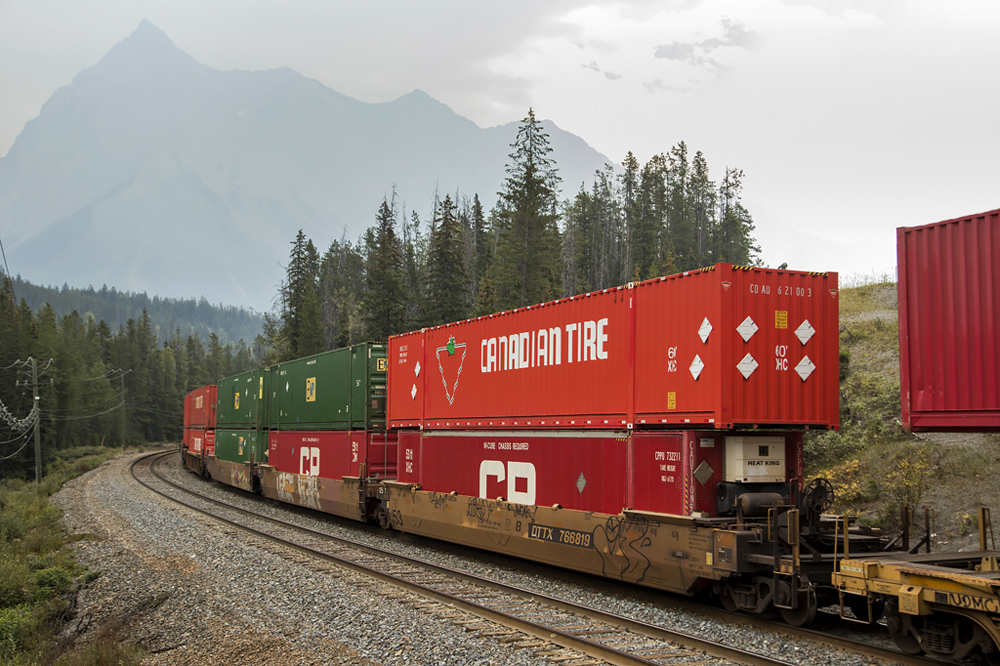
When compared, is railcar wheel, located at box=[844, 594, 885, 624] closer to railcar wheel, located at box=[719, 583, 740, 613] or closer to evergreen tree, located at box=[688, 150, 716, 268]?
railcar wheel, located at box=[719, 583, 740, 613]

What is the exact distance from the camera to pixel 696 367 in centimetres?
876

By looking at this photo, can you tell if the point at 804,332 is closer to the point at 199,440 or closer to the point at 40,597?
the point at 40,597

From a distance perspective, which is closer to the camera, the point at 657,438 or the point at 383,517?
the point at 657,438

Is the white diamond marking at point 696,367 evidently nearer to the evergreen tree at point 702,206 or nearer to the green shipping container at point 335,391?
the green shipping container at point 335,391

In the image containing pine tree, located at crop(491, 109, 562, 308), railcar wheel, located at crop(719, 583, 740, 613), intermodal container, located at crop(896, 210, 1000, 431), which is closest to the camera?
intermodal container, located at crop(896, 210, 1000, 431)

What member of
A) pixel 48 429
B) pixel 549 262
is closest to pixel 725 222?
pixel 549 262

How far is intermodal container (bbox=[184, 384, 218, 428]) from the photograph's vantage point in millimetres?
34531

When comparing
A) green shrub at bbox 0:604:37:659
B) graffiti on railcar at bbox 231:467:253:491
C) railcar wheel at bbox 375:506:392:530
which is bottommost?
green shrub at bbox 0:604:37:659

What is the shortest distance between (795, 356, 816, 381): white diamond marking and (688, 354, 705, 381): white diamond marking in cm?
133

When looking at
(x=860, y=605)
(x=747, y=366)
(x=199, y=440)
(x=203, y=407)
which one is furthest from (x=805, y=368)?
(x=199, y=440)

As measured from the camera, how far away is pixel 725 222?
80500mm

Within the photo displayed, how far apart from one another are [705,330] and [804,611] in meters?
3.24

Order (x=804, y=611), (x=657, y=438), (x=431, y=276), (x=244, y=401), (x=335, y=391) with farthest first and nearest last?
(x=431, y=276), (x=244, y=401), (x=335, y=391), (x=657, y=438), (x=804, y=611)

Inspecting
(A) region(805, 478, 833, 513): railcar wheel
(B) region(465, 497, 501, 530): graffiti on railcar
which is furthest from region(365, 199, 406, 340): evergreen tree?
(A) region(805, 478, 833, 513): railcar wheel
